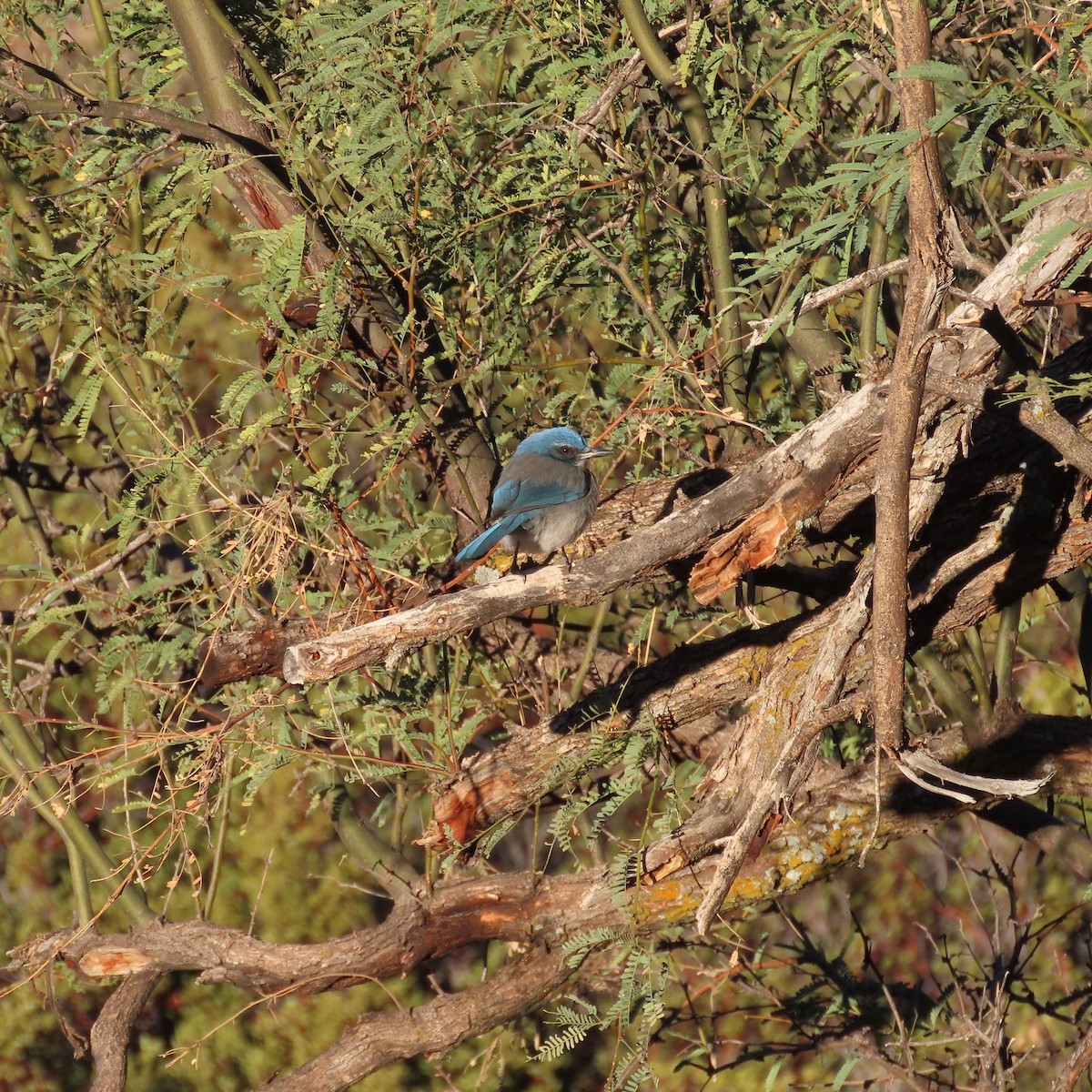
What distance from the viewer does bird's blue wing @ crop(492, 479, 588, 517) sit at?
167 inches

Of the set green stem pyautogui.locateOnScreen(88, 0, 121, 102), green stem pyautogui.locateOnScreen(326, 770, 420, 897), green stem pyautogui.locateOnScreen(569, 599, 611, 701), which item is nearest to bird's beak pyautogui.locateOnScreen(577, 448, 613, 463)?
green stem pyautogui.locateOnScreen(569, 599, 611, 701)

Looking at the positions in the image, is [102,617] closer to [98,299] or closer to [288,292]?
[98,299]

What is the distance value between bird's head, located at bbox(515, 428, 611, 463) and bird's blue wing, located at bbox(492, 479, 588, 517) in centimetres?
28

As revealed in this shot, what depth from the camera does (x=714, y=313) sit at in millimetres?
4902

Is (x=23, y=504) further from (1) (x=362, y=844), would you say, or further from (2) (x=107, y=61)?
(1) (x=362, y=844)

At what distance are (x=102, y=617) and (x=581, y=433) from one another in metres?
2.56

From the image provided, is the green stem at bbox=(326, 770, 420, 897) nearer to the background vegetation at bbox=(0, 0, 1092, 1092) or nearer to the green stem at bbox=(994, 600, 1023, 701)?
the background vegetation at bbox=(0, 0, 1092, 1092)

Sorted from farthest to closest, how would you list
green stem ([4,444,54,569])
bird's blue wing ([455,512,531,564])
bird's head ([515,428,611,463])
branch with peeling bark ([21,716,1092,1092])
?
green stem ([4,444,54,569]) < bird's head ([515,428,611,463]) < branch with peeling bark ([21,716,1092,1092]) < bird's blue wing ([455,512,531,564])

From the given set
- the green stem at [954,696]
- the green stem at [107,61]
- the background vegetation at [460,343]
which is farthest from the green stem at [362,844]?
the green stem at [107,61]

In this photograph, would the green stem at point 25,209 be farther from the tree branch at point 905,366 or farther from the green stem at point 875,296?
the tree branch at point 905,366

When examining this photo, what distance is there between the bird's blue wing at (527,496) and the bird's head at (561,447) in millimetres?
276

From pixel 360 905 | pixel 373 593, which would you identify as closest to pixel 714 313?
pixel 373 593

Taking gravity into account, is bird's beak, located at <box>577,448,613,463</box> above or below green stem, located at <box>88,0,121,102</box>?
below

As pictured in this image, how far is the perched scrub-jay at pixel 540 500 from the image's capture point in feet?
13.8
